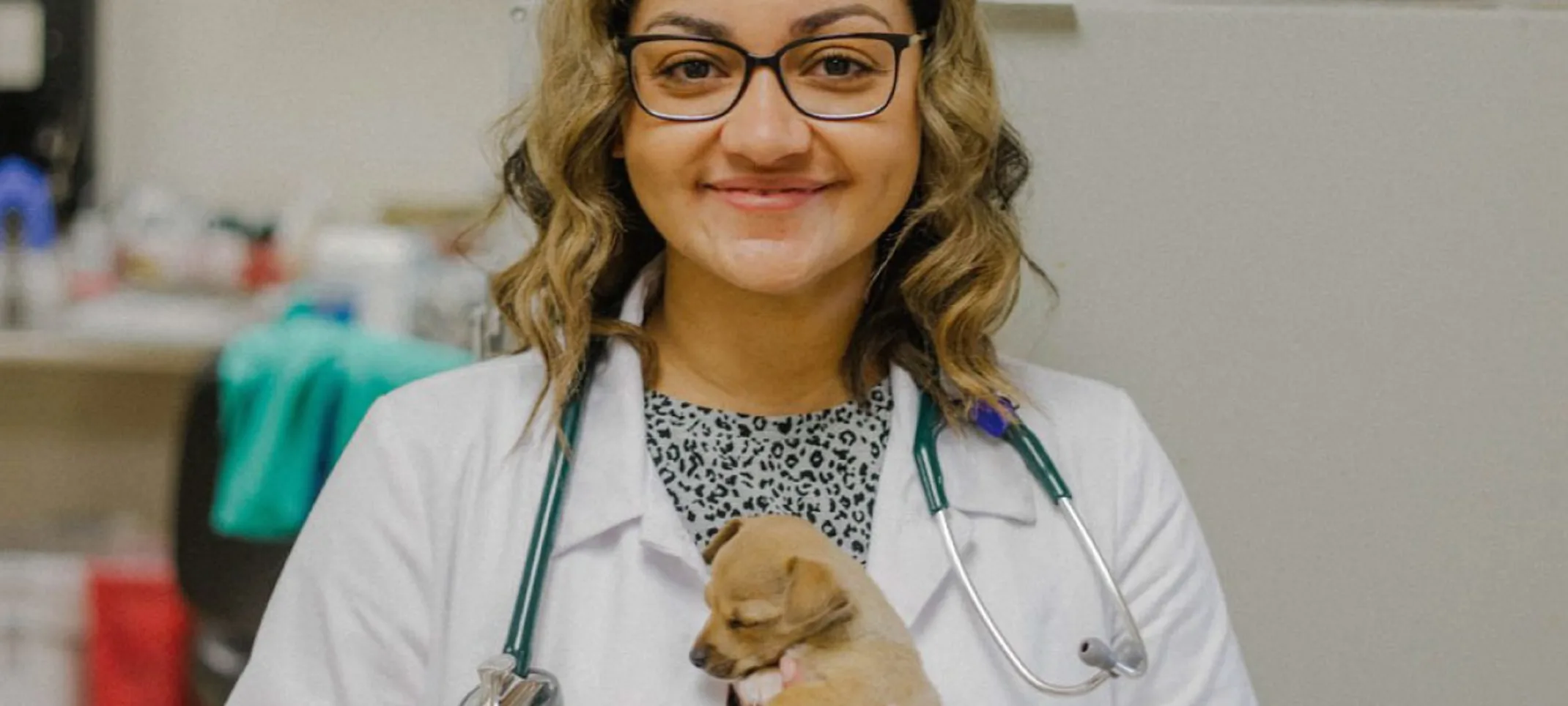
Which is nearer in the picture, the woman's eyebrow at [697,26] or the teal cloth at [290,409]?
the woman's eyebrow at [697,26]

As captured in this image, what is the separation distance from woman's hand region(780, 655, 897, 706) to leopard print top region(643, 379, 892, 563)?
0.53 feet

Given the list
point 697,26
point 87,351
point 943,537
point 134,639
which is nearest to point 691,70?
point 697,26

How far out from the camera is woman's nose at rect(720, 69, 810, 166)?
0.88 meters

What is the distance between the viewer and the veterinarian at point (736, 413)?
35.6 inches

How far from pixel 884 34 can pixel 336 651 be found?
1.78ft

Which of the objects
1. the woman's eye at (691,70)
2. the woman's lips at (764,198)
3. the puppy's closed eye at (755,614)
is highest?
the woman's eye at (691,70)

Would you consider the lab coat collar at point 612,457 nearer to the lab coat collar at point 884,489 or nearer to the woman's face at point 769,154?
the lab coat collar at point 884,489

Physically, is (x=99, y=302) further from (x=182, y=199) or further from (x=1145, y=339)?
(x=1145, y=339)

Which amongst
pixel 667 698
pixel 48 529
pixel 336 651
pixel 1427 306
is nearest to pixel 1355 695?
pixel 1427 306

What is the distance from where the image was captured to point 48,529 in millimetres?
2617

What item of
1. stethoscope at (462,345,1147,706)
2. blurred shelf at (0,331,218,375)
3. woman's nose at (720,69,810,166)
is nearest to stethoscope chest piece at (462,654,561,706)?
stethoscope at (462,345,1147,706)

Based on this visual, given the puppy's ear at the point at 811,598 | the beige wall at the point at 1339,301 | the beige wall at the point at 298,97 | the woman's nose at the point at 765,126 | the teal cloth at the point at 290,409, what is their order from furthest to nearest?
the beige wall at the point at 298,97
the teal cloth at the point at 290,409
the beige wall at the point at 1339,301
the woman's nose at the point at 765,126
the puppy's ear at the point at 811,598

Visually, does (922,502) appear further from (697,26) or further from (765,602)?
(697,26)

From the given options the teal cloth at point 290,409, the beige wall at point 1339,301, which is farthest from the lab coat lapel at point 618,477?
the teal cloth at point 290,409
